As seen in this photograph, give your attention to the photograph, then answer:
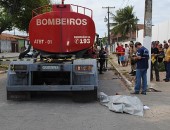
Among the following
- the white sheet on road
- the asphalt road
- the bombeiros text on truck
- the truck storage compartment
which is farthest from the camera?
the truck storage compartment

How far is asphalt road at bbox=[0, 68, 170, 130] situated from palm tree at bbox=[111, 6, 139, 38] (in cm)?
6599

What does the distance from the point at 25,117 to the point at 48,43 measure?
3.59 m

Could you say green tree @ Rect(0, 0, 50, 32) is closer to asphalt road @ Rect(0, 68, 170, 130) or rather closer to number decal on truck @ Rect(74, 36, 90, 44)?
number decal on truck @ Rect(74, 36, 90, 44)

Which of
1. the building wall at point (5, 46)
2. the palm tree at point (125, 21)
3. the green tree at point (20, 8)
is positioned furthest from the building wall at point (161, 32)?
the building wall at point (5, 46)

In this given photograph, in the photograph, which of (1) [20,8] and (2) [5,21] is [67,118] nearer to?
(2) [5,21]

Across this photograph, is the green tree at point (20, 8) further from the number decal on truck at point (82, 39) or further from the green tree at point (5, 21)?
the number decal on truck at point (82, 39)

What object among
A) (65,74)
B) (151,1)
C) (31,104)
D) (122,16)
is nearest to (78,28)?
(65,74)

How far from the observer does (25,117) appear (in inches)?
359

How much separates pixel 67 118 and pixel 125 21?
68306mm

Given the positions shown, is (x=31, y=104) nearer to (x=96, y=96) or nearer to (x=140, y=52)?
(x=96, y=96)

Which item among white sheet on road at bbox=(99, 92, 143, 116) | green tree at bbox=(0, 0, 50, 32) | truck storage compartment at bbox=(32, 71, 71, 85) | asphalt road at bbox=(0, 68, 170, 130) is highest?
green tree at bbox=(0, 0, 50, 32)

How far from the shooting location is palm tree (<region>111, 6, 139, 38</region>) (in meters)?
76.6

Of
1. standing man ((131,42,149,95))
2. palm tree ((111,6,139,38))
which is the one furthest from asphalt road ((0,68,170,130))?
palm tree ((111,6,139,38))

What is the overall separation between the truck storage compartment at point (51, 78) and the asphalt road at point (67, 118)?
617mm
